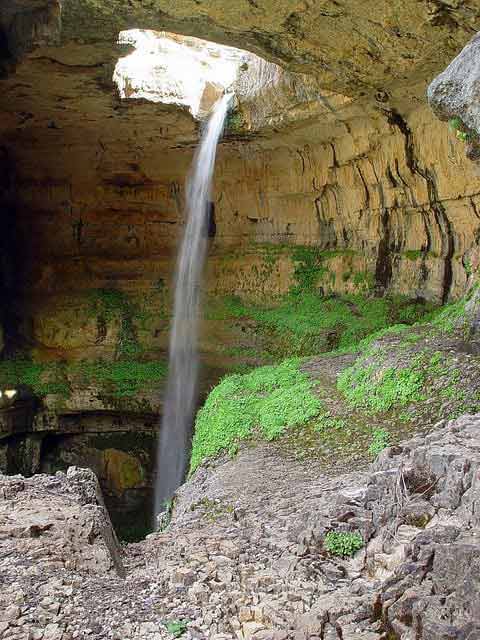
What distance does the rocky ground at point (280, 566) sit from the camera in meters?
3.83

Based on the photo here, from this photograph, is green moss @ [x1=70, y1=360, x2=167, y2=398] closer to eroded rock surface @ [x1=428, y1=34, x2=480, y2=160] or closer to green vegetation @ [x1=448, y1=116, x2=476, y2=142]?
green vegetation @ [x1=448, y1=116, x2=476, y2=142]

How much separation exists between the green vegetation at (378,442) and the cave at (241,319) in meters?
0.05

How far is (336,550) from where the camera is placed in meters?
5.24

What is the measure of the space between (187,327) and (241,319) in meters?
1.91

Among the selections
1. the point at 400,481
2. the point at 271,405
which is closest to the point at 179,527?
the point at 400,481

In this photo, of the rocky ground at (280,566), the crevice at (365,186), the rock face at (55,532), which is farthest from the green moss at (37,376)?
the crevice at (365,186)

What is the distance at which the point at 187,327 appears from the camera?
62.5 feet

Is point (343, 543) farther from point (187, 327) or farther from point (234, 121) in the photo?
point (187, 327)

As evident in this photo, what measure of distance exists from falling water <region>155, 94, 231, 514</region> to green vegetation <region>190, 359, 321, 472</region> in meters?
3.91

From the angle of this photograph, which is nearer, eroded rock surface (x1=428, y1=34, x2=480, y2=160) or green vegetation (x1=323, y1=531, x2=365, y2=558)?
eroded rock surface (x1=428, y1=34, x2=480, y2=160)

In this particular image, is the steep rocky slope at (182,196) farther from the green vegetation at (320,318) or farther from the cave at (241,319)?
the green vegetation at (320,318)

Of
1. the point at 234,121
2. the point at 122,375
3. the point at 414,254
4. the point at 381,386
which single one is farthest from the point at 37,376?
the point at 414,254

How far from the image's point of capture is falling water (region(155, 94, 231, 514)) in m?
15.8

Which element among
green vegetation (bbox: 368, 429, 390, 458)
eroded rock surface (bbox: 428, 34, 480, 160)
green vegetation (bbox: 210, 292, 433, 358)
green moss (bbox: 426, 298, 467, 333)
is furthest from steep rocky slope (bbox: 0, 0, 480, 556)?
green vegetation (bbox: 368, 429, 390, 458)
